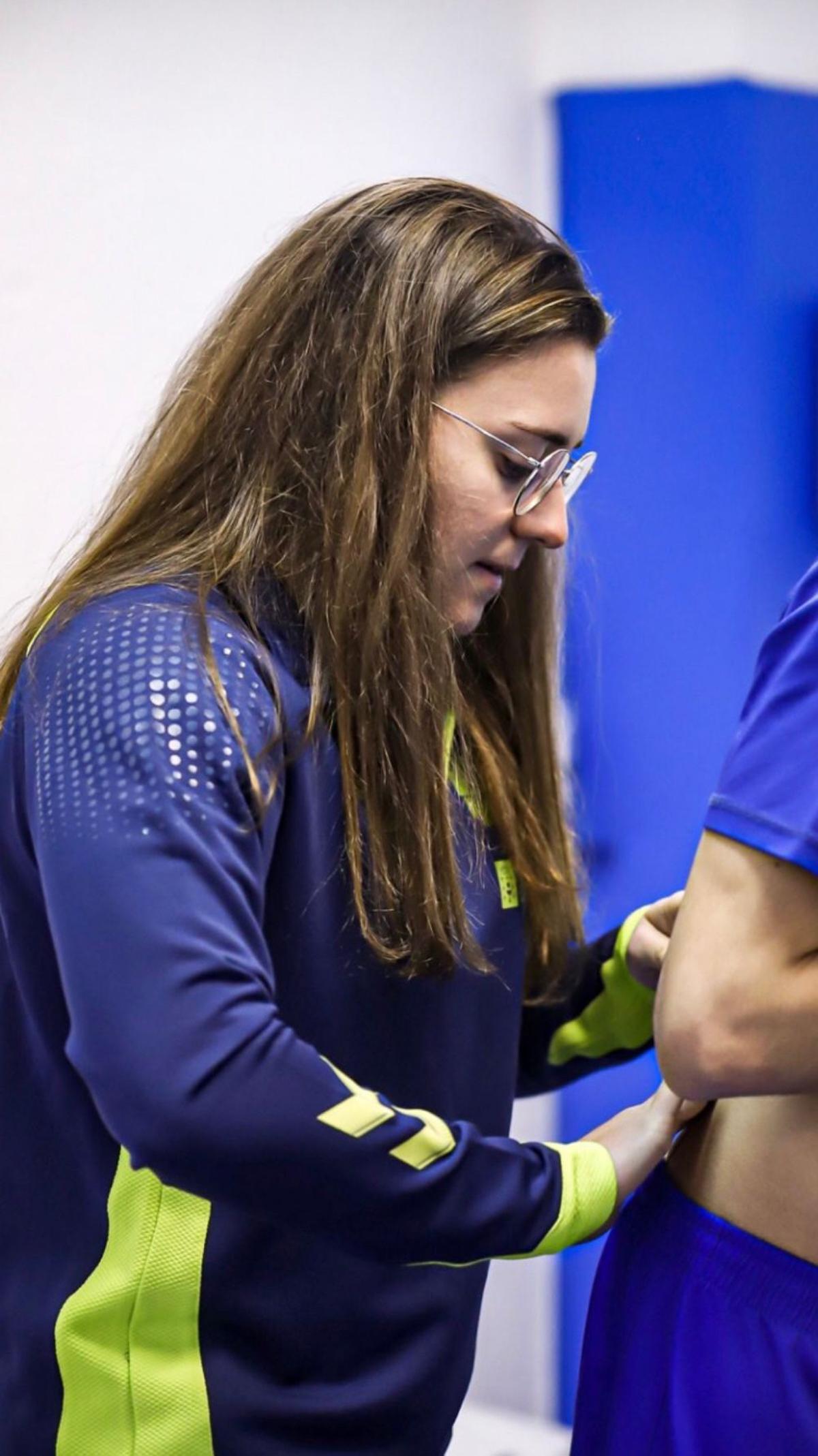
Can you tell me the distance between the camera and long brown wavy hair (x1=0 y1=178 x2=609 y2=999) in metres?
1.19

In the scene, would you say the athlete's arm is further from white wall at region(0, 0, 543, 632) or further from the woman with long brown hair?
white wall at region(0, 0, 543, 632)

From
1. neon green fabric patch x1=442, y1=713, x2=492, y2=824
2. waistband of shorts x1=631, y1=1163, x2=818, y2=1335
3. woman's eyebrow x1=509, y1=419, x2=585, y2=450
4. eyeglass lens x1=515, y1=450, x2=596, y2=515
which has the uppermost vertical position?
woman's eyebrow x1=509, y1=419, x2=585, y2=450

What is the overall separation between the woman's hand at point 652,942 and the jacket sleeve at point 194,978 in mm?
430

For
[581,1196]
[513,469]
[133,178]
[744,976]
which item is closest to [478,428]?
[513,469]

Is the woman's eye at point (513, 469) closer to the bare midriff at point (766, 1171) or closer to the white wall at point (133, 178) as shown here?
the bare midriff at point (766, 1171)

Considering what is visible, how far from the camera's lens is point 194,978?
3.20ft

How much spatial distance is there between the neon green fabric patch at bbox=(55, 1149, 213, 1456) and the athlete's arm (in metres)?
0.38

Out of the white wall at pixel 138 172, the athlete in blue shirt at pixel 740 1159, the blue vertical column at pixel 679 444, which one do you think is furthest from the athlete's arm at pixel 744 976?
the blue vertical column at pixel 679 444

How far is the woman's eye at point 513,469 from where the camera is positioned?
125 cm

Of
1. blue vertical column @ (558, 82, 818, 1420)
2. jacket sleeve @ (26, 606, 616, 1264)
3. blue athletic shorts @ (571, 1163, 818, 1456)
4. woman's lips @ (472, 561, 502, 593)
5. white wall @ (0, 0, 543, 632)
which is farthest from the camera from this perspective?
blue vertical column @ (558, 82, 818, 1420)

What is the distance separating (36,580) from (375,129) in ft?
3.16

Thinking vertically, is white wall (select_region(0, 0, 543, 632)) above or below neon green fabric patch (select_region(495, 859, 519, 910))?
above

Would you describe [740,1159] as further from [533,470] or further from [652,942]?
[533,470]

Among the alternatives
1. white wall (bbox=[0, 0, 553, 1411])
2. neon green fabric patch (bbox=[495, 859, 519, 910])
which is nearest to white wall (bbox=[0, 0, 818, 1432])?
white wall (bbox=[0, 0, 553, 1411])
